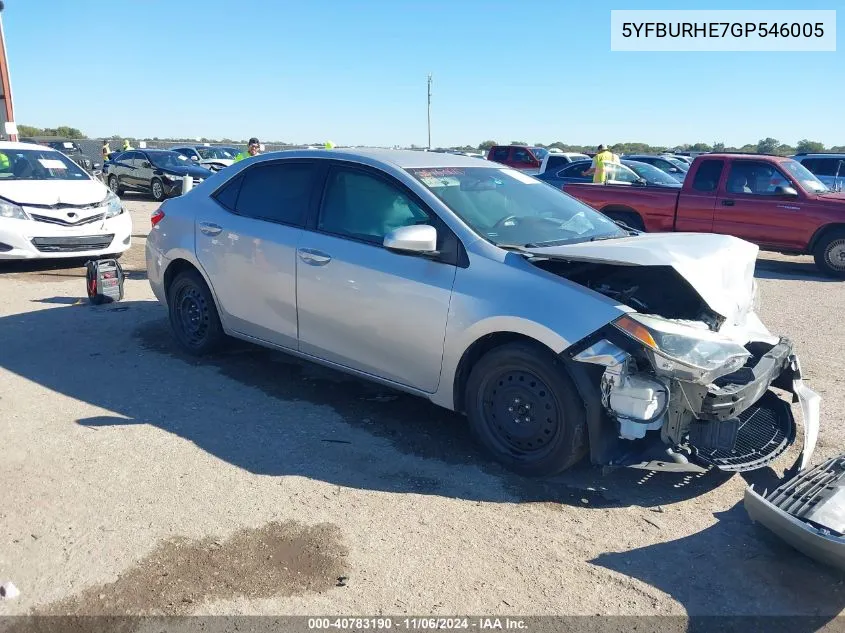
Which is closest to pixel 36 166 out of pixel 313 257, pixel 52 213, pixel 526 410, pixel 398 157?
pixel 52 213

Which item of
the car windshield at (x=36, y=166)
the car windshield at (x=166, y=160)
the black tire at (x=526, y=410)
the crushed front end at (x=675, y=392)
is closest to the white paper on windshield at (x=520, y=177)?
the black tire at (x=526, y=410)

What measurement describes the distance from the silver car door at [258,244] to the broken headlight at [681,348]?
2416 millimetres

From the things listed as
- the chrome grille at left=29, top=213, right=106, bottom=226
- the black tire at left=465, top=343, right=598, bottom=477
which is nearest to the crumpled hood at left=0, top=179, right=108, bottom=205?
the chrome grille at left=29, top=213, right=106, bottom=226

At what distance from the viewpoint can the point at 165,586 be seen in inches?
117

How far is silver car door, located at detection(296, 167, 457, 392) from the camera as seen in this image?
4.25 m

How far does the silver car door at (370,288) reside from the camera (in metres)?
4.25

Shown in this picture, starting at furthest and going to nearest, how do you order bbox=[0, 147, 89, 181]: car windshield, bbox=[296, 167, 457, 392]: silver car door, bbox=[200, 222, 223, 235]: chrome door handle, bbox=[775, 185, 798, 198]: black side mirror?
bbox=[775, 185, 798, 198]: black side mirror → bbox=[0, 147, 89, 181]: car windshield → bbox=[200, 222, 223, 235]: chrome door handle → bbox=[296, 167, 457, 392]: silver car door

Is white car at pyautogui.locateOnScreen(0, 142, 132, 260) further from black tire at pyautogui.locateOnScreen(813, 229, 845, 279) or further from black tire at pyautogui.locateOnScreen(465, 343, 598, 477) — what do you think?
black tire at pyautogui.locateOnScreen(813, 229, 845, 279)

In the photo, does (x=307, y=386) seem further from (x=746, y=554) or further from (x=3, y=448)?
(x=746, y=554)

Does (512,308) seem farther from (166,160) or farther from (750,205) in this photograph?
(166,160)

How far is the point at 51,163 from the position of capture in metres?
10.3

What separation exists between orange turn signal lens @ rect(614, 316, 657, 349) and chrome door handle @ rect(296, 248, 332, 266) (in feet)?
6.54

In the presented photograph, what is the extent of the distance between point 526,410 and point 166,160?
19.7m

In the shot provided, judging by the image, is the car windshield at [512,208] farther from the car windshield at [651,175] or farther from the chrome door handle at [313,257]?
the car windshield at [651,175]
